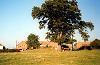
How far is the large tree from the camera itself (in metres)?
69.3

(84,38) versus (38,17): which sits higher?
(38,17)

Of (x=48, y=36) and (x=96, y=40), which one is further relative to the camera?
(x=96, y=40)

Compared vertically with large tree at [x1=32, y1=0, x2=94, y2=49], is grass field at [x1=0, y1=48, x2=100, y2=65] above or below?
below

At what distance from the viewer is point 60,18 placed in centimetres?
6912

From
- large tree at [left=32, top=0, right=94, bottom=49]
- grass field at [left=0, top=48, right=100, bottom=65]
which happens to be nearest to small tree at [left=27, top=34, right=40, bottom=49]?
large tree at [left=32, top=0, right=94, bottom=49]

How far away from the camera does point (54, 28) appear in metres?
71.7

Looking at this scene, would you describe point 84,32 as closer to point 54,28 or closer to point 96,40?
point 54,28

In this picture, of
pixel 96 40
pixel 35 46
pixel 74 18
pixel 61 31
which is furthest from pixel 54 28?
pixel 35 46

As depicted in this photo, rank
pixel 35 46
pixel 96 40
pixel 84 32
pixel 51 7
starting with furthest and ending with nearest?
1. pixel 35 46
2. pixel 96 40
3. pixel 84 32
4. pixel 51 7

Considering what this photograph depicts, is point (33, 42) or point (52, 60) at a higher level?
point (33, 42)

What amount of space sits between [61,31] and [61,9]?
6515 millimetres

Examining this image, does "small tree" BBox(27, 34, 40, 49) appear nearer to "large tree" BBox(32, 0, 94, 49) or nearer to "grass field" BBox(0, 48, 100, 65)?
"large tree" BBox(32, 0, 94, 49)

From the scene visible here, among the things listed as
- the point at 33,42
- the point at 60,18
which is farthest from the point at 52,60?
the point at 33,42

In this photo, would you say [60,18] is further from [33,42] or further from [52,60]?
[33,42]
